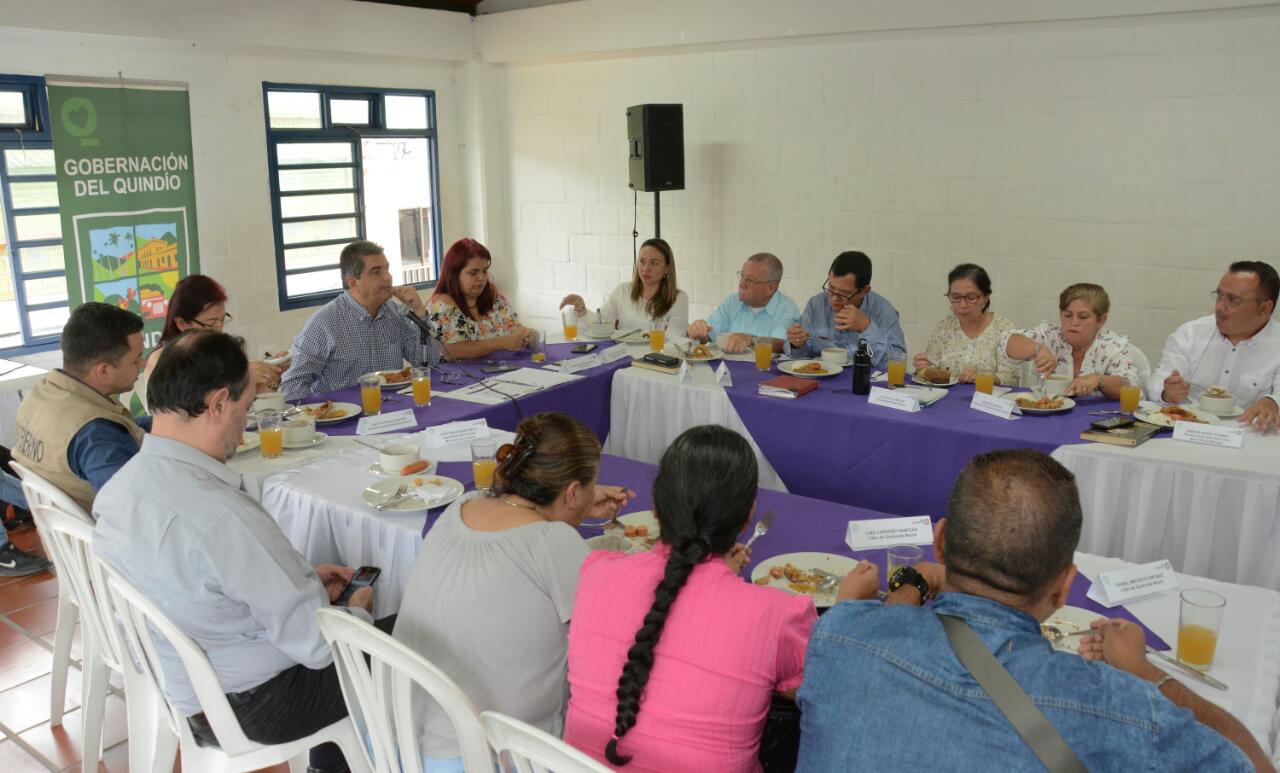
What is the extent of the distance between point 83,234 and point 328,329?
84.7 inches

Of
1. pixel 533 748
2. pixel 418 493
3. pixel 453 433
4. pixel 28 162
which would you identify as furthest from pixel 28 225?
pixel 533 748

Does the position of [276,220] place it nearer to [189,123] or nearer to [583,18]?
[189,123]

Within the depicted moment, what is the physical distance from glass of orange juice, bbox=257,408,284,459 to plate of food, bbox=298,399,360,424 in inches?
11.3

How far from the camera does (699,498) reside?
1.66 meters

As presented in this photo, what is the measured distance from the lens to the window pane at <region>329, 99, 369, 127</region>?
21.9 feet

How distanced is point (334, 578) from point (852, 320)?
2.69 m

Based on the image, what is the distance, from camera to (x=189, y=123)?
5.73m

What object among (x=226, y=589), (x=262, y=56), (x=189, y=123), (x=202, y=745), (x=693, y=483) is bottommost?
(x=202, y=745)

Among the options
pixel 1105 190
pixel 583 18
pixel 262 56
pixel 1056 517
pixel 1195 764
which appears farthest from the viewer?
pixel 583 18

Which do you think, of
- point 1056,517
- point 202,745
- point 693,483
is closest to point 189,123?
point 202,745

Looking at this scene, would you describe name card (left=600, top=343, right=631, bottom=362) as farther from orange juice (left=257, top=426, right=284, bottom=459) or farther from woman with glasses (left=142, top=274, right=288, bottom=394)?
orange juice (left=257, top=426, right=284, bottom=459)

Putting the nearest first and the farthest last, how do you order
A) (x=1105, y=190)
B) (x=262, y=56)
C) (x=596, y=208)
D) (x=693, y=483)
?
(x=693, y=483) < (x=1105, y=190) < (x=262, y=56) < (x=596, y=208)

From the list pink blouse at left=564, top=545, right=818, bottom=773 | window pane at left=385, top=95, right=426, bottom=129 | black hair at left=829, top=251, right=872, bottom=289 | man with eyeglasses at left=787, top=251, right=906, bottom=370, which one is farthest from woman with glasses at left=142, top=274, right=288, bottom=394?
window pane at left=385, top=95, right=426, bottom=129

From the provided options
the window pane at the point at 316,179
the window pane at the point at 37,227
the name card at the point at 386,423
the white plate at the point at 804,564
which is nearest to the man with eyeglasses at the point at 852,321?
the name card at the point at 386,423
